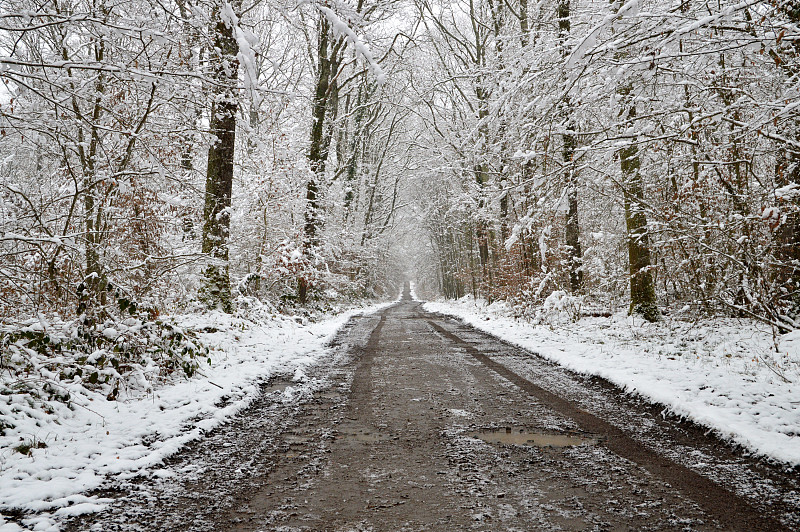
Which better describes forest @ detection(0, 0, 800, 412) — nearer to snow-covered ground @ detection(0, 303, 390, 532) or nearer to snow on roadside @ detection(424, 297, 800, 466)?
snow-covered ground @ detection(0, 303, 390, 532)

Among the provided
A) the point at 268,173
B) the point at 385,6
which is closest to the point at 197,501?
the point at 268,173

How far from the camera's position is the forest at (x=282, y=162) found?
4.86m

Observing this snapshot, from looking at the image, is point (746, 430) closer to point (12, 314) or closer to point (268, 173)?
point (12, 314)

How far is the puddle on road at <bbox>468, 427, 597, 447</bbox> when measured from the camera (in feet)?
13.2

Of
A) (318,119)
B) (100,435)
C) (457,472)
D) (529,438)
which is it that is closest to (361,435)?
(457,472)

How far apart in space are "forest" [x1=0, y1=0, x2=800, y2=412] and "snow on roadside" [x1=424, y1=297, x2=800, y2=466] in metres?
0.62

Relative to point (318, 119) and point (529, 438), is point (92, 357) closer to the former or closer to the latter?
point (529, 438)

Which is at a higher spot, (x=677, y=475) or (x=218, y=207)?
(x=218, y=207)

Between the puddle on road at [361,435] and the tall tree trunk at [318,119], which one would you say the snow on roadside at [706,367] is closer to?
the puddle on road at [361,435]

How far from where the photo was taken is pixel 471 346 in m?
Result: 10.3

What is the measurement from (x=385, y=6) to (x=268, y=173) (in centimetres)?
767

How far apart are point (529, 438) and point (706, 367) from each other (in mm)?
3899

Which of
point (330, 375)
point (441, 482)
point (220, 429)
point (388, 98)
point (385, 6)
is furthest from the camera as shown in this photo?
point (388, 98)

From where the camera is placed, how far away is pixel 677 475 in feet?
11.0
